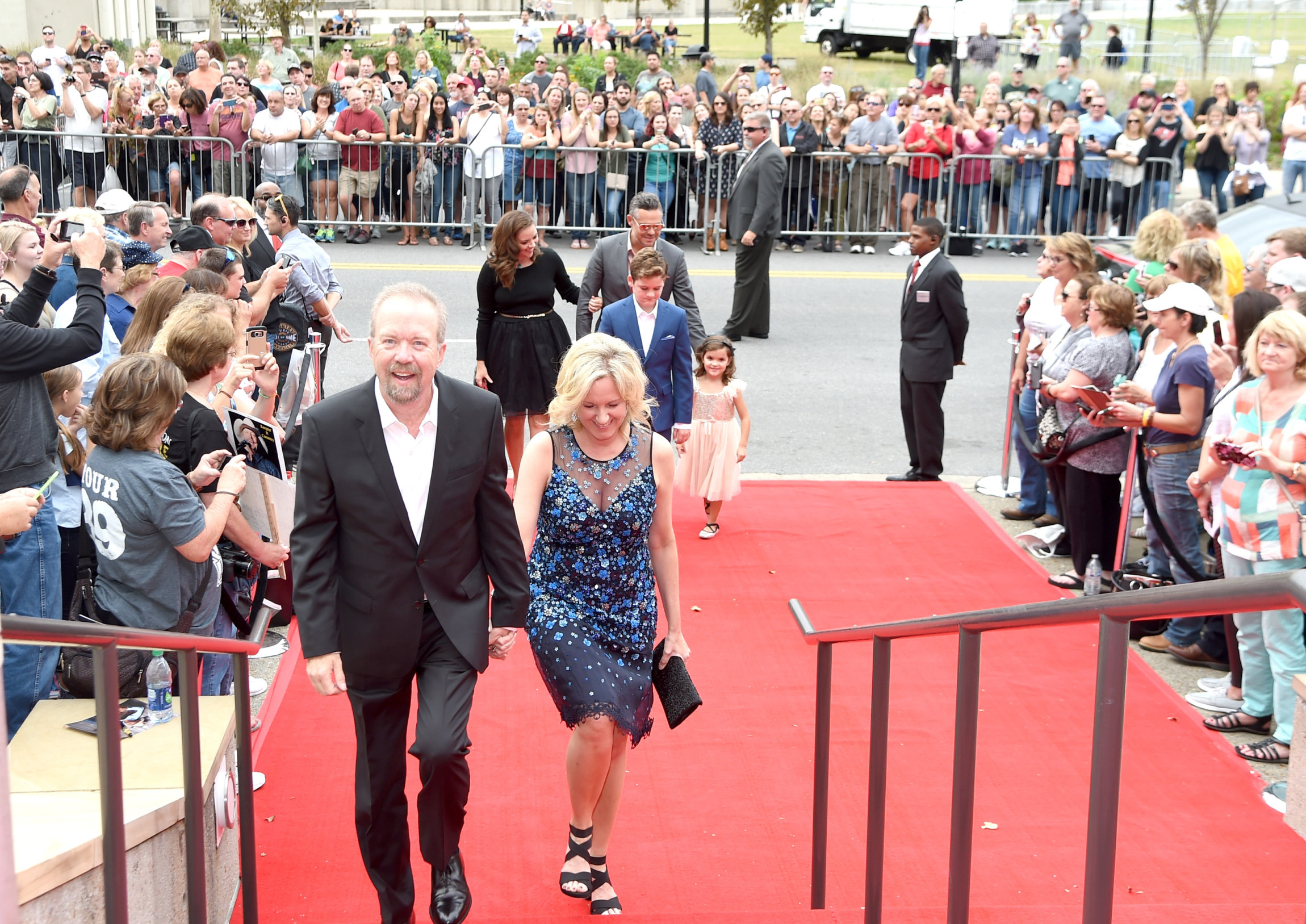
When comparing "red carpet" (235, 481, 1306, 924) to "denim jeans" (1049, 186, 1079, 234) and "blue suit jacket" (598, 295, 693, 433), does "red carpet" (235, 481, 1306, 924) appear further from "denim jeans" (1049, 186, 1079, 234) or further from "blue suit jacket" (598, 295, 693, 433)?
"denim jeans" (1049, 186, 1079, 234)

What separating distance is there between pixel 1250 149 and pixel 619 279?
14.2 meters

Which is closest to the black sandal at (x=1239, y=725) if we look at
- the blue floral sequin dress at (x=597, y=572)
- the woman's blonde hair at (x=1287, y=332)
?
the woman's blonde hair at (x=1287, y=332)

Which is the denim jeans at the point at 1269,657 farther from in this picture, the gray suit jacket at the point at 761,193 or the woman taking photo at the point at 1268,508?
the gray suit jacket at the point at 761,193

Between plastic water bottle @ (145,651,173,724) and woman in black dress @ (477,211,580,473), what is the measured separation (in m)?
4.27

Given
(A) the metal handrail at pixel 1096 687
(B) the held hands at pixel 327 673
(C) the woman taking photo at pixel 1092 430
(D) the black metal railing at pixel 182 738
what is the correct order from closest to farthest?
(A) the metal handrail at pixel 1096 687, (D) the black metal railing at pixel 182 738, (B) the held hands at pixel 327 673, (C) the woman taking photo at pixel 1092 430

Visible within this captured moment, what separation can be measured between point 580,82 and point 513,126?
9.07 m

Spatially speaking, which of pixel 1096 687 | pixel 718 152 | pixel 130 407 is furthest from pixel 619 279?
pixel 718 152

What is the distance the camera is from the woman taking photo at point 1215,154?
758 inches

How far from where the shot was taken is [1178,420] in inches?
280

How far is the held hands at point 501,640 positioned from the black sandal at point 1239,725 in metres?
3.53

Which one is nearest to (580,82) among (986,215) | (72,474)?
(986,215)

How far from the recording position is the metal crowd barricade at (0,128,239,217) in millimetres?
17609

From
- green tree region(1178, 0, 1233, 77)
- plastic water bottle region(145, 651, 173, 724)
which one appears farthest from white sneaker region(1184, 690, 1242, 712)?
green tree region(1178, 0, 1233, 77)

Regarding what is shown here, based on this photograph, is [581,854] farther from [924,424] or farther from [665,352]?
[924,424]
